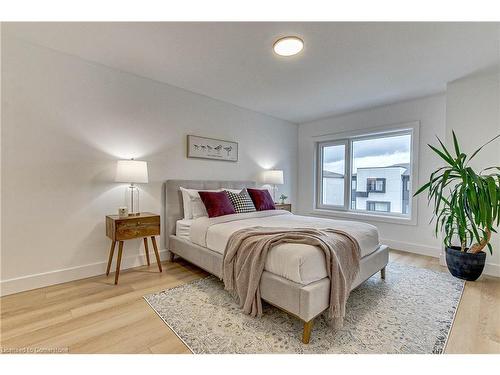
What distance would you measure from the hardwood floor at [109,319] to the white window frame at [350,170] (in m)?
1.45

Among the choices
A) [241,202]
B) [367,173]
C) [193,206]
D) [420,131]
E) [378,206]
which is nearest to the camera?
[193,206]

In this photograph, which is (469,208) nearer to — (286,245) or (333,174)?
(286,245)

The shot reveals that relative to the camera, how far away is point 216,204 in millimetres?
2910

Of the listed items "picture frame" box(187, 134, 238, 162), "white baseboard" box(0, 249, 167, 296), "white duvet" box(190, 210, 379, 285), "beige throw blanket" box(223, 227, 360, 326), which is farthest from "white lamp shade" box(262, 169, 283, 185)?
"white baseboard" box(0, 249, 167, 296)

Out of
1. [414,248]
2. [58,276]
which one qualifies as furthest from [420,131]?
[58,276]

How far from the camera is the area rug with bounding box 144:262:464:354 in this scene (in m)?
1.52

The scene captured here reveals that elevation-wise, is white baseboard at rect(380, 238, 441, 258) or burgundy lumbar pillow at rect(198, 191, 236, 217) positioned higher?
burgundy lumbar pillow at rect(198, 191, 236, 217)

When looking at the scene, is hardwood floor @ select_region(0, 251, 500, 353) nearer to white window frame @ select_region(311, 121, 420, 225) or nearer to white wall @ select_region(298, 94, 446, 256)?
white wall @ select_region(298, 94, 446, 256)

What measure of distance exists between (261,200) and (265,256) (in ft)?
5.49

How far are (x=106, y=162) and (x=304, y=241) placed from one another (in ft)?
7.89

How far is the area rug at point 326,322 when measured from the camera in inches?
59.9

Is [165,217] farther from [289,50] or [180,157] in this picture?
[289,50]

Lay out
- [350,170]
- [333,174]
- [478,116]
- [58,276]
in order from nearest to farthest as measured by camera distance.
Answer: [58,276] → [478,116] → [350,170] → [333,174]

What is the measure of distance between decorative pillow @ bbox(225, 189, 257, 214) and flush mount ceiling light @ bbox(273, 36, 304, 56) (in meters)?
1.79
